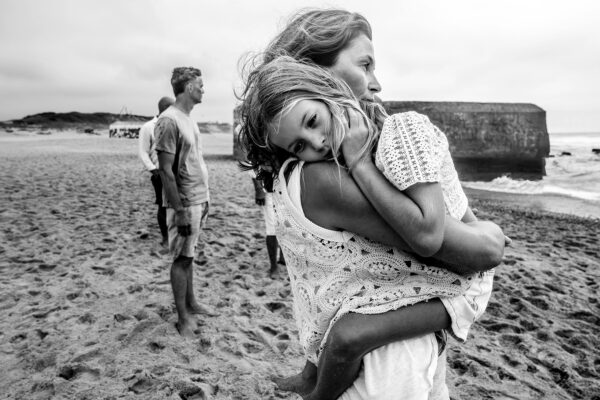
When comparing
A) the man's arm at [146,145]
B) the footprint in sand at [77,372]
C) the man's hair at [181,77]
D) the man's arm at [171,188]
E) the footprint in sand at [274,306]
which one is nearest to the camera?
the footprint in sand at [77,372]

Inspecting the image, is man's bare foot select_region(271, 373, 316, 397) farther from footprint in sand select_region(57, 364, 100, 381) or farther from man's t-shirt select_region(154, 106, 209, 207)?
man's t-shirt select_region(154, 106, 209, 207)

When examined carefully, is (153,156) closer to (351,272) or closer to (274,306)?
(274,306)

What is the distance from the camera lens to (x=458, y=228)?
108 cm

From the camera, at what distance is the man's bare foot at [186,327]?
147 inches

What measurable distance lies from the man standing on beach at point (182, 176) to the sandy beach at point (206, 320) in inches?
19.4

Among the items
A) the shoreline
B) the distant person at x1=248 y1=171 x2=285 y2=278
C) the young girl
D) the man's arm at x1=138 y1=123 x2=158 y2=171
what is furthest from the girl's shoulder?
the shoreline

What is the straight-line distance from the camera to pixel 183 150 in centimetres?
363

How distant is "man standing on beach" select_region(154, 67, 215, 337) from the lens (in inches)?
140

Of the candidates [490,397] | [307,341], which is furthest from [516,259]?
[307,341]

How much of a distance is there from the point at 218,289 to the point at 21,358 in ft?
6.38

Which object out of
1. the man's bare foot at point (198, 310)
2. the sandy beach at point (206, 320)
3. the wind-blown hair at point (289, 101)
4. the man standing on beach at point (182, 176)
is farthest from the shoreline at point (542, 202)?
Answer: the wind-blown hair at point (289, 101)

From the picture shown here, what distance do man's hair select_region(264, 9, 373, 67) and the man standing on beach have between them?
2400mm

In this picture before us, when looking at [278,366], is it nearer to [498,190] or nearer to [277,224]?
[277,224]

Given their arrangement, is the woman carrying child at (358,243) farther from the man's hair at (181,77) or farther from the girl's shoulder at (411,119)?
the man's hair at (181,77)
